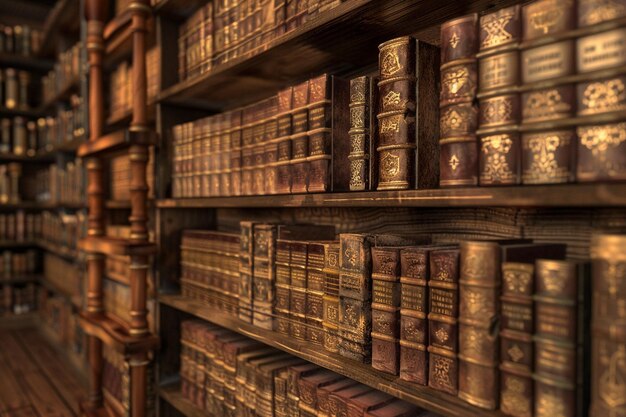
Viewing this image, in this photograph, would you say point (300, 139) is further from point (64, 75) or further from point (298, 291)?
point (64, 75)

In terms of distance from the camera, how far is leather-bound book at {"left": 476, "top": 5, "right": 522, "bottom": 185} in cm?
77

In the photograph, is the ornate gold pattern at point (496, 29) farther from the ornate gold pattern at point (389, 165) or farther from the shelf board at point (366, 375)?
the shelf board at point (366, 375)

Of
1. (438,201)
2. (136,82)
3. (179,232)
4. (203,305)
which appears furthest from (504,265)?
(136,82)

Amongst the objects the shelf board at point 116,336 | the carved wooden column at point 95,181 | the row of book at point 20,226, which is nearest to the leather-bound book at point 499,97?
the shelf board at point 116,336

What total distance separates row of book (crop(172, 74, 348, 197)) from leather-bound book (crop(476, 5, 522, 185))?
0.41 m

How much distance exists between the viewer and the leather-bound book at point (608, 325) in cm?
65

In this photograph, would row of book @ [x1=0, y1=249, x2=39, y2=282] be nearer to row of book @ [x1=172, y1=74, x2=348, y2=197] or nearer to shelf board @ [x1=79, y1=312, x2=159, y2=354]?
shelf board @ [x1=79, y1=312, x2=159, y2=354]

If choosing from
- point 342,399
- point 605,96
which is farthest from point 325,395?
point 605,96

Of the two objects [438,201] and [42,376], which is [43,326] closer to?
[42,376]

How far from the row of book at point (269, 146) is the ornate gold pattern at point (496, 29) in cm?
42

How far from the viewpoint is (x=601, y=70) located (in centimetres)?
67

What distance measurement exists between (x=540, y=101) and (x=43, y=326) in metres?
3.97

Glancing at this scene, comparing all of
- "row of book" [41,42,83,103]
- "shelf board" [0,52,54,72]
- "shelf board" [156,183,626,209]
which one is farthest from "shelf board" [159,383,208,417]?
"shelf board" [0,52,54,72]

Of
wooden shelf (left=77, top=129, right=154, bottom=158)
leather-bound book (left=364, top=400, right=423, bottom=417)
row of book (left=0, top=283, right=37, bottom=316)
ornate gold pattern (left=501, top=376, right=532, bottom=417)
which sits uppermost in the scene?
wooden shelf (left=77, top=129, right=154, bottom=158)
